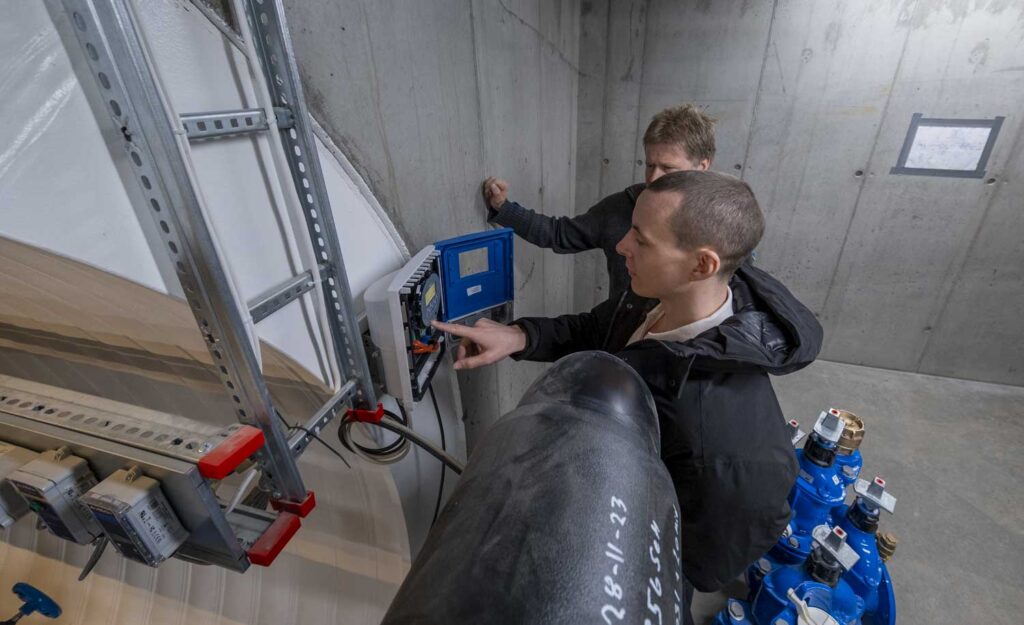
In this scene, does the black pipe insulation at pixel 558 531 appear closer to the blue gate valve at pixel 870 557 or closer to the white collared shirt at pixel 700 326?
the white collared shirt at pixel 700 326

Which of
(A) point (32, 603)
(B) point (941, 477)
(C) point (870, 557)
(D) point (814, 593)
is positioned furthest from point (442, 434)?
(B) point (941, 477)

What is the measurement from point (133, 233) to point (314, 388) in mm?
551

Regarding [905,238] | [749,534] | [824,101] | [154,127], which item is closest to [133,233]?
[154,127]

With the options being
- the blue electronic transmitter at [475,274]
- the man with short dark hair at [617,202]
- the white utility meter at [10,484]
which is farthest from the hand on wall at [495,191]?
the white utility meter at [10,484]

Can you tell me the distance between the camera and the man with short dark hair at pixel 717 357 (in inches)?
36.0

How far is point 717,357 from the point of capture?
857 mm

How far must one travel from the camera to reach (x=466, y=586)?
344 millimetres

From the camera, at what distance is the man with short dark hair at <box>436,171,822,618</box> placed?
Answer: 915mm

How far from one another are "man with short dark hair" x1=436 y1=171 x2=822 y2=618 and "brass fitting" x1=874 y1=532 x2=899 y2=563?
98 centimetres

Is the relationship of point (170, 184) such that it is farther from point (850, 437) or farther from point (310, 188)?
point (850, 437)

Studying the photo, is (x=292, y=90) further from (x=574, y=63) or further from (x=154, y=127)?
(x=574, y=63)

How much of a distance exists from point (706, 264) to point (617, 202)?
3.34ft

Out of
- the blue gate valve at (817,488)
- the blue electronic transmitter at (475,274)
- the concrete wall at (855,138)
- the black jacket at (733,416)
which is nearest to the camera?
the black jacket at (733,416)

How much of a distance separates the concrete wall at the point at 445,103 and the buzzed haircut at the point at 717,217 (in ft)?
2.24
